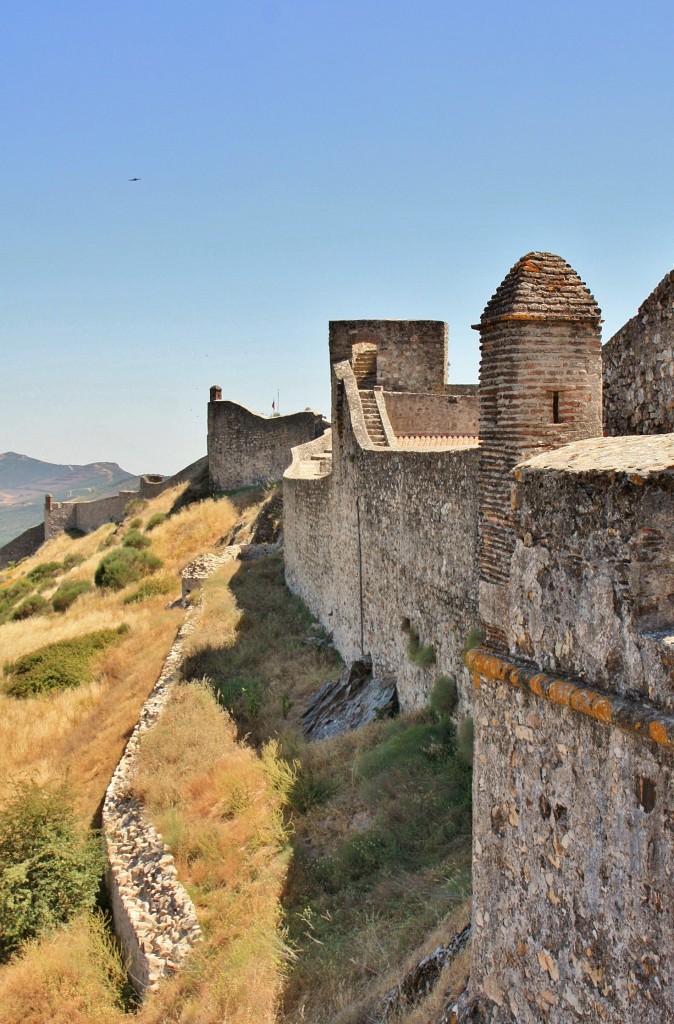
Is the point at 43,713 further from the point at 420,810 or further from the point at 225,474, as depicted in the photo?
the point at 225,474

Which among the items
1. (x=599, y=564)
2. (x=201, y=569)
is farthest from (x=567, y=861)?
(x=201, y=569)

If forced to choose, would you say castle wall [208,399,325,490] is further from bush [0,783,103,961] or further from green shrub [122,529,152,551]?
bush [0,783,103,961]

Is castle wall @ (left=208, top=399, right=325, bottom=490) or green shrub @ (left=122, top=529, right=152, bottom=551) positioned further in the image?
castle wall @ (left=208, top=399, right=325, bottom=490)

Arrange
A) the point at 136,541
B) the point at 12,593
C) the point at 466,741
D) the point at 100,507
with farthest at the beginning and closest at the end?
the point at 100,507, the point at 12,593, the point at 136,541, the point at 466,741

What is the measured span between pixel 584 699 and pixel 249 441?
91.3 ft

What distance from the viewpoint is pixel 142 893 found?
783 cm

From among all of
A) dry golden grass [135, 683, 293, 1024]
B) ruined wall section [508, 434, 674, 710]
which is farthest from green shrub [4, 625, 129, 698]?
ruined wall section [508, 434, 674, 710]

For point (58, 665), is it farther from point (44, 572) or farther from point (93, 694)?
point (44, 572)

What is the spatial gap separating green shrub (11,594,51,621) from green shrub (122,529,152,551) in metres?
3.15

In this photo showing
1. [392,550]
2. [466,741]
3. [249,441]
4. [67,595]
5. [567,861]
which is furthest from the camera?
[249,441]

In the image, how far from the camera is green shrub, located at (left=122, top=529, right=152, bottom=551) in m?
26.8

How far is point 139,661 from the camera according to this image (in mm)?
15977

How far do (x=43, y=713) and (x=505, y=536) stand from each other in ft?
38.9

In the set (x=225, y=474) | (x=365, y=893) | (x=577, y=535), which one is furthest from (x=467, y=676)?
(x=225, y=474)
